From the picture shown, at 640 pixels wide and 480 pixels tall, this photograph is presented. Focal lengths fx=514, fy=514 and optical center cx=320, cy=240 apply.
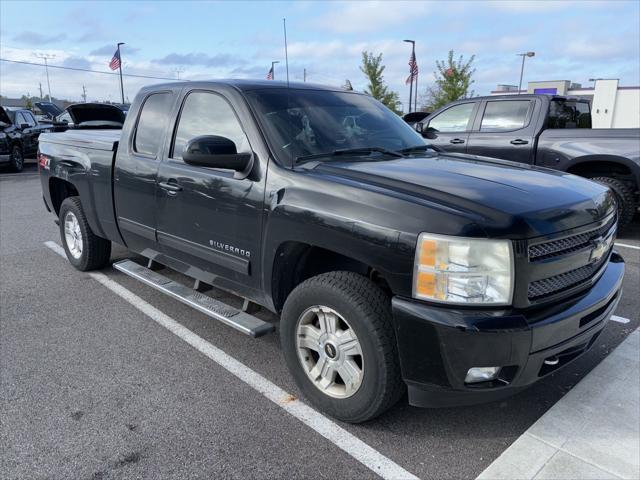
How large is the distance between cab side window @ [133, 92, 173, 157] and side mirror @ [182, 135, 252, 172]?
1104 millimetres

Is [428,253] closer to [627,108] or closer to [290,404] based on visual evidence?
[290,404]

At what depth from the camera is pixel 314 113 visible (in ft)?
11.5

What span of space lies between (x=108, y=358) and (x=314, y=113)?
221 centimetres

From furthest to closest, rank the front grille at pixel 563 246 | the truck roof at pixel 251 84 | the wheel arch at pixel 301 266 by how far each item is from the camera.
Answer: the truck roof at pixel 251 84, the wheel arch at pixel 301 266, the front grille at pixel 563 246

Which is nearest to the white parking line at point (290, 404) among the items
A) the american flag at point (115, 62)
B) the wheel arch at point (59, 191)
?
the wheel arch at point (59, 191)

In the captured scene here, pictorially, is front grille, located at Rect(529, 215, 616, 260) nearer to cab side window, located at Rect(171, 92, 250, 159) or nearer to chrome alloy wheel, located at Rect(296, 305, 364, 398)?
chrome alloy wheel, located at Rect(296, 305, 364, 398)

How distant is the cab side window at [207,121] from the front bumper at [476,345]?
161cm

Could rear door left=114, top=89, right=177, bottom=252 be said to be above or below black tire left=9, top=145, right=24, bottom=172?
above

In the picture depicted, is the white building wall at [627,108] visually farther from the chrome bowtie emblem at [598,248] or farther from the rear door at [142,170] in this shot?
the rear door at [142,170]

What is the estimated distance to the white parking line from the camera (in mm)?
2488

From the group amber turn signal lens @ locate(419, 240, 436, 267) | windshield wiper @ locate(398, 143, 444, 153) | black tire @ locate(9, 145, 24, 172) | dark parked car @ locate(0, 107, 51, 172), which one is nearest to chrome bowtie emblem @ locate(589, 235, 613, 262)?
amber turn signal lens @ locate(419, 240, 436, 267)

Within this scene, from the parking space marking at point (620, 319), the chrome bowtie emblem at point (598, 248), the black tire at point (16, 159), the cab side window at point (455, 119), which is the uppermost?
the cab side window at point (455, 119)

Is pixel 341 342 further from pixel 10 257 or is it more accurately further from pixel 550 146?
pixel 550 146

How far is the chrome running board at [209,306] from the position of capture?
3174mm
